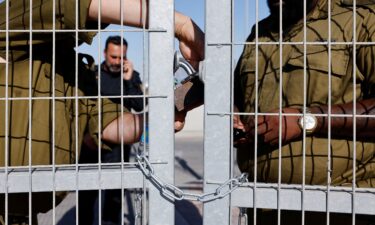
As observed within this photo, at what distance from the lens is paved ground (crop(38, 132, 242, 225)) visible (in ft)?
17.7

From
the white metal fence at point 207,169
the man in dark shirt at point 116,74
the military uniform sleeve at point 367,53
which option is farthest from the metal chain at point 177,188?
the man in dark shirt at point 116,74

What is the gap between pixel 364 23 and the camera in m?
1.99

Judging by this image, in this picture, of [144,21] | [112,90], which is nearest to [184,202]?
[112,90]

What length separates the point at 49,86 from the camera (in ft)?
6.63

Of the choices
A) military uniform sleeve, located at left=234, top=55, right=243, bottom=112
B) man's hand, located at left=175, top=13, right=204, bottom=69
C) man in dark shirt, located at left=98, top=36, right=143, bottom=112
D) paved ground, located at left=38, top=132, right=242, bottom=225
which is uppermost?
man in dark shirt, located at left=98, top=36, right=143, bottom=112

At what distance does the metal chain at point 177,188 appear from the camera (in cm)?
179

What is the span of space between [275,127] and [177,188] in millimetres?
421

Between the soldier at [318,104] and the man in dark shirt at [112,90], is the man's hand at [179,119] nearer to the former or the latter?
Answer: the soldier at [318,104]

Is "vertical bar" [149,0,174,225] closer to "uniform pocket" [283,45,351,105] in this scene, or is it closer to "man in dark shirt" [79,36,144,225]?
"uniform pocket" [283,45,351,105]

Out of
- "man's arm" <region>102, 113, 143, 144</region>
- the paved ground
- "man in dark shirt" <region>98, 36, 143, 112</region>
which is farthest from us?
the paved ground

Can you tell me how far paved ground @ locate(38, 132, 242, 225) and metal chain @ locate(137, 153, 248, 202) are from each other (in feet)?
4.84

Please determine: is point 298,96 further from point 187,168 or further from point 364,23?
point 187,168

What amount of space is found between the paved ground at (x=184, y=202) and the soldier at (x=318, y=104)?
1.26 metres

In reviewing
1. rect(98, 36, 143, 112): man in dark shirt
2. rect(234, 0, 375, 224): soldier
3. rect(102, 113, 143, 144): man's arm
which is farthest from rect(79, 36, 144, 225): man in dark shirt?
rect(234, 0, 375, 224): soldier
